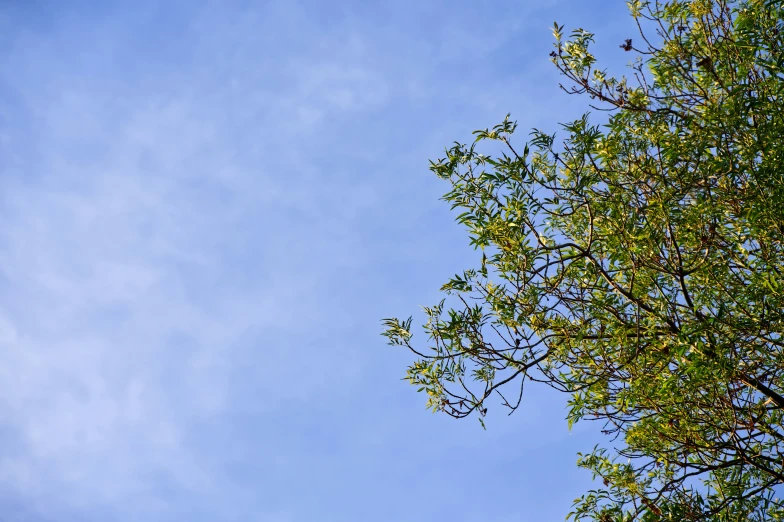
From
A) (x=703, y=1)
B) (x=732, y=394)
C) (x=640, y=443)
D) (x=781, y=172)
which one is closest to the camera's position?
(x=781, y=172)

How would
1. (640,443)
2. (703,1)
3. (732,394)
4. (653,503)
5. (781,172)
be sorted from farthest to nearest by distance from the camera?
(703,1) → (640,443) → (653,503) → (732,394) → (781,172)

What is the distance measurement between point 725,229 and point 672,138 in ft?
3.79

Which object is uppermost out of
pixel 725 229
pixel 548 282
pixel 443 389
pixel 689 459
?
pixel 725 229

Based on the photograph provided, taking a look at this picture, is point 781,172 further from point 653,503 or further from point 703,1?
point 653,503

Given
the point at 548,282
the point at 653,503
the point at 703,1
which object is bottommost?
the point at 653,503

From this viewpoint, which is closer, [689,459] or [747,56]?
[747,56]

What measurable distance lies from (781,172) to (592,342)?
71.7 inches

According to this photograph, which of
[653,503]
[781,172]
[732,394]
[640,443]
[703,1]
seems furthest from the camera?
[703,1]

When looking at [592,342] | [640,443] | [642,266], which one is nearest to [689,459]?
[640,443]

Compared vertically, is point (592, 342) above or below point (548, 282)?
below

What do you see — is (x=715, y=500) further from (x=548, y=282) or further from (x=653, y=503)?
(x=548, y=282)

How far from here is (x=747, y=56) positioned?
4.75m

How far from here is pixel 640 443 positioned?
519 cm

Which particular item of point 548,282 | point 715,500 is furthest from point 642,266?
point 715,500
